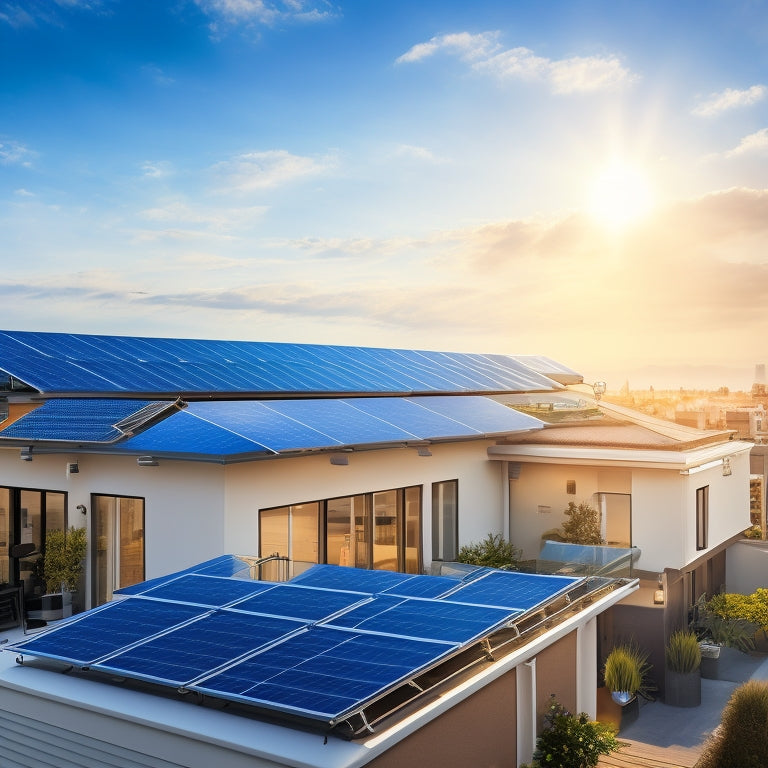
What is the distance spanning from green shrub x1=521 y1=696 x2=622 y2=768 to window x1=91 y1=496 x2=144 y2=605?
27.0 feet

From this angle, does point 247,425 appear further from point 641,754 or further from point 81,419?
point 641,754

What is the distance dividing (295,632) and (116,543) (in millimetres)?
8327

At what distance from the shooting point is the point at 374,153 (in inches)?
1499

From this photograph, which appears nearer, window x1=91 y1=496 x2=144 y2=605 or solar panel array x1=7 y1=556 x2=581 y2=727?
solar panel array x1=7 y1=556 x2=581 y2=727

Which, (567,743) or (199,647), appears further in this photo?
(567,743)

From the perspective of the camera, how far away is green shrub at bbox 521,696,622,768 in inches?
373

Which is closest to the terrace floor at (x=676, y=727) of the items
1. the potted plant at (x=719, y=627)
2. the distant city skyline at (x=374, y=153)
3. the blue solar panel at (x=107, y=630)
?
the potted plant at (x=719, y=627)

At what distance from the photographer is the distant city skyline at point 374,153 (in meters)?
33.7

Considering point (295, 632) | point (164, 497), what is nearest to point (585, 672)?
point (295, 632)

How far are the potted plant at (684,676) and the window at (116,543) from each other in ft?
38.9

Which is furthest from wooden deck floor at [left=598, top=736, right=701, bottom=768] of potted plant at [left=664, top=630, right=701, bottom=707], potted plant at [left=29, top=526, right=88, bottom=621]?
potted plant at [left=29, top=526, right=88, bottom=621]

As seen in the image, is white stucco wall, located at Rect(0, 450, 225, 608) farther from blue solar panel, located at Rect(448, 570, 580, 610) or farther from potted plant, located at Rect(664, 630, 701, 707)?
potted plant, located at Rect(664, 630, 701, 707)

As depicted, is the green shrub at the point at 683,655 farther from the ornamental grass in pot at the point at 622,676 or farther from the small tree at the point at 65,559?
the small tree at the point at 65,559

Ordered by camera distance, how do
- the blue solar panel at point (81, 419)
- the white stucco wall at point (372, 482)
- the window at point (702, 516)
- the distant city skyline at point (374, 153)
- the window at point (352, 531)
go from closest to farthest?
the white stucco wall at point (372, 482) < the blue solar panel at point (81, 419) < the window at point (352, 531) < the window at point (702, 516) < the distant city skyline at point (374, 153)
